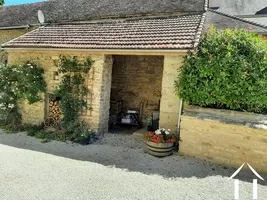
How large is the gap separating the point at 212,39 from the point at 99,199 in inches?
202

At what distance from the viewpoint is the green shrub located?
6055 millimetres

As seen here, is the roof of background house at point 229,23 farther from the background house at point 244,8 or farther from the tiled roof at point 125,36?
the background house at point 244,8

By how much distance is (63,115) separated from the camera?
28.9 feet

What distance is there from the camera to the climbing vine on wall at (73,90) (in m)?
8.52

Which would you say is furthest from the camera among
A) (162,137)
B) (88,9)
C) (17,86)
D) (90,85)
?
(88,9)

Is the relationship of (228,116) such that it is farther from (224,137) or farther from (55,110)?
(55,110)

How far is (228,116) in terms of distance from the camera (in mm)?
6316

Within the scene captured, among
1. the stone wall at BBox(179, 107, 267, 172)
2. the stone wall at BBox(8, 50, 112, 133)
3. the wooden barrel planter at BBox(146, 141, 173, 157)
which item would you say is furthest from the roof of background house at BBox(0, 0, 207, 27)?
the wooden barrel planter at BBox(146, 141, 173, 157)

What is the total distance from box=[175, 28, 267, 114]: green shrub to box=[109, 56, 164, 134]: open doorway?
392 centimetres

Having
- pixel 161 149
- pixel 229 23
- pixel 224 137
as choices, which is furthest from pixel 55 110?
pixel 229 23

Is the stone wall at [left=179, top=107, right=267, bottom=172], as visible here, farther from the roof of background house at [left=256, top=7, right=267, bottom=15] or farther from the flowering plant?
the roof of background house at [left=256, top=7, right=267, bottom=15]

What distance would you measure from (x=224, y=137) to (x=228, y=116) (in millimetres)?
569

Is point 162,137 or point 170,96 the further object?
point 170,96

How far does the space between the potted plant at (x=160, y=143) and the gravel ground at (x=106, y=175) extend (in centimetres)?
20
